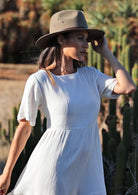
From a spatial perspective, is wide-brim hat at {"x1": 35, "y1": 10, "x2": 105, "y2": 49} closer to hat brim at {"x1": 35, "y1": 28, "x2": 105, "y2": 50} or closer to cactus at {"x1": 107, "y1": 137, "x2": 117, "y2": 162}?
hat brim at {"x1": 35, "y1": 28, "x2": 105, "y2": 50}

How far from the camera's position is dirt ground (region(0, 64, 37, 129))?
899 centimetres

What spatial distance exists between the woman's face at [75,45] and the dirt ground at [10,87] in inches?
222

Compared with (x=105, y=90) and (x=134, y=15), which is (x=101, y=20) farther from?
(x=105, y=90)

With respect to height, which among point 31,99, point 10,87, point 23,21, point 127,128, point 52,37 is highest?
point 23,21

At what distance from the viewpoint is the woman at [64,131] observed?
2211mm

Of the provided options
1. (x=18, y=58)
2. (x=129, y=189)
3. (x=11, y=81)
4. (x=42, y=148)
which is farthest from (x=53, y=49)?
(x=18, y=58)

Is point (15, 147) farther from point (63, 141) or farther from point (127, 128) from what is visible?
point (127, 128)

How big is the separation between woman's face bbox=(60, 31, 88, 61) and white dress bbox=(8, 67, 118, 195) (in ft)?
0.51

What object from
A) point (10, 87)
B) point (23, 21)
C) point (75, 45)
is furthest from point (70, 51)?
point (23, 21)

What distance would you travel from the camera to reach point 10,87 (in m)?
11.5

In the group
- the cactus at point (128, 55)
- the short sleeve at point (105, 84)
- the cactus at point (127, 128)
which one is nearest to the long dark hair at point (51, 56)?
the short sleeve at point (105, 84)

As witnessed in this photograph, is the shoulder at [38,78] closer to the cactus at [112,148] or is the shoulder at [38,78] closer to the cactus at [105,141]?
the cactus at [112,148]

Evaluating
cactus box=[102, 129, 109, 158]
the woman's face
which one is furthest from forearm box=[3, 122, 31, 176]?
cactus box=[102, 129, 109, 158]

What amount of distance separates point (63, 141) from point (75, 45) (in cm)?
53
